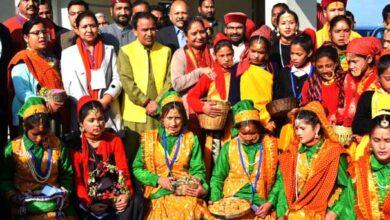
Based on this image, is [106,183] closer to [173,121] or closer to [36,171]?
[36,171]

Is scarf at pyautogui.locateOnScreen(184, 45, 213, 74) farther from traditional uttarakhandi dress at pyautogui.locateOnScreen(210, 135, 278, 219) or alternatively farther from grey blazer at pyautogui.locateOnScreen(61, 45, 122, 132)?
traditional uttarakhandi dress at pyautogui.locateOnScreen(210, 135, 278, 219)

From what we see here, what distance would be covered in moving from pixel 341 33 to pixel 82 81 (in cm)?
266

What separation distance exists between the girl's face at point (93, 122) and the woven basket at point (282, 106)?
154 centimetres

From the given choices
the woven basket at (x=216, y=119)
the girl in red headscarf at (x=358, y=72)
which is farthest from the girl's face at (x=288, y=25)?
the woven basket at (x=216, y=119)

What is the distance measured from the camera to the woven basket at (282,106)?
5273mm

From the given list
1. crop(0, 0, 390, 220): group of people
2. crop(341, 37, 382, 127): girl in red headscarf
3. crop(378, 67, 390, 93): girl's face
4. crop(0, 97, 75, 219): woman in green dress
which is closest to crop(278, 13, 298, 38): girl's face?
crop(0, 0, 390, 220): group of people

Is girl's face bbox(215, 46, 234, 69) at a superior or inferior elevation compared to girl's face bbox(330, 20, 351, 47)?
inferior

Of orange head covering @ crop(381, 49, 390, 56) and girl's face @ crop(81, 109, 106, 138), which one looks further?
orange head covering @ crop(381, 49, 390, 56)

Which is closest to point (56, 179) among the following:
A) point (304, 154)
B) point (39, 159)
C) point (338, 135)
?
point (39, 159)

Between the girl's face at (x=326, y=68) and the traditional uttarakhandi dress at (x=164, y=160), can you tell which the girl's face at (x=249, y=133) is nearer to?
the traditional uttarakhandi dress at (x=164, y=160)

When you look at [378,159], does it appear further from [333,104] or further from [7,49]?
[7,49]

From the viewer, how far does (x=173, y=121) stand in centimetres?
537

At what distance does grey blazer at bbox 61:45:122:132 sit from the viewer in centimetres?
576

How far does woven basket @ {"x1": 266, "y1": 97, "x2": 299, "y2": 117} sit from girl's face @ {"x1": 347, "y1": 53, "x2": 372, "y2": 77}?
607mm
